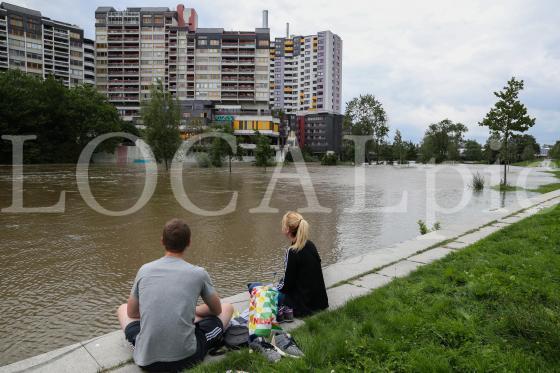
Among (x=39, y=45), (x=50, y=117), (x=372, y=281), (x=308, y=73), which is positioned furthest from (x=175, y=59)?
(x=372, y=281)

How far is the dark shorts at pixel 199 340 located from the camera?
305 centimetres

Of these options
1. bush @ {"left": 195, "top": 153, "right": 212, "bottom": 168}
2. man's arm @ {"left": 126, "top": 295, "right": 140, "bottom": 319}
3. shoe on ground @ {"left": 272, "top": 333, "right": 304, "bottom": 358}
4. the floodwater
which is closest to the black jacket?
shoe on ground @ {"left": 272, "top": 333, "right": 304, "bottom": 358}

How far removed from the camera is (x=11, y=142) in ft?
164

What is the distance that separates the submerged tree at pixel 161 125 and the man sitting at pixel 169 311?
41.3 m

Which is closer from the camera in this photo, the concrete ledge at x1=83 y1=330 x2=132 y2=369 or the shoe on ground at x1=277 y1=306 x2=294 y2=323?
the concrete ledge at x1=83 y1=330 x2=132 y2=369

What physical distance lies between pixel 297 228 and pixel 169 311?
1.78 metres

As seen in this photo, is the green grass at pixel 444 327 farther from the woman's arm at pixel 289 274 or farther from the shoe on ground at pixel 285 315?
the woman's arm at pixel 289 274

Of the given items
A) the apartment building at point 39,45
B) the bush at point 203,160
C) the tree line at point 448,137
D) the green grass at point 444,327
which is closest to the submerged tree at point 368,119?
the tree line at point 448,137

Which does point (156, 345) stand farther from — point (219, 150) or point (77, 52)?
point (77, 52)

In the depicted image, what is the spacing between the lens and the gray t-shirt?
3000 millimetres

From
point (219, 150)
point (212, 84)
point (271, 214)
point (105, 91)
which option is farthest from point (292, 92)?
point (271, 214)

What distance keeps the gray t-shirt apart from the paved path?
11.1 inches

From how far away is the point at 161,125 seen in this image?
143 feet

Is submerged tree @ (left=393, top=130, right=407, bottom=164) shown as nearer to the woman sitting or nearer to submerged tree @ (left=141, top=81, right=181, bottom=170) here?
submerged tree @ (left=141, top=81, right=181, bottom=170)
